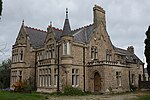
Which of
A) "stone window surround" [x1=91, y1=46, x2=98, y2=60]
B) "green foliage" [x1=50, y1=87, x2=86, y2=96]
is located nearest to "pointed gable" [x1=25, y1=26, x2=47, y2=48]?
"stone window surround" [x1=91, y1=46, x2=98, y2=60]

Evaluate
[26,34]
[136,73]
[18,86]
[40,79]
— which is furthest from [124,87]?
[26,34]

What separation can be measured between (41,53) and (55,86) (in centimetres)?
767

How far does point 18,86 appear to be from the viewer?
33.2 metres

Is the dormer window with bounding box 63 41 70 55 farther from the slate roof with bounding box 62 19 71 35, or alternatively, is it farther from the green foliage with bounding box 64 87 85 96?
the green foliage with bounding box 64 87 85 96

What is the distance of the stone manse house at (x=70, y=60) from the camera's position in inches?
1241

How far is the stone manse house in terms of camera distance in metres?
31.5

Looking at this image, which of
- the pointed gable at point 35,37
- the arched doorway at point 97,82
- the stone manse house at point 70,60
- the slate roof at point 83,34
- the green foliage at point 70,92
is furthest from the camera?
the pointed gable at point 35,37

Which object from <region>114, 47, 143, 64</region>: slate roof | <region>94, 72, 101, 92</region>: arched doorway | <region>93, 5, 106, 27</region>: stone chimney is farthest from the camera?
<region>114, 47, 143, 64</region>: slate roof

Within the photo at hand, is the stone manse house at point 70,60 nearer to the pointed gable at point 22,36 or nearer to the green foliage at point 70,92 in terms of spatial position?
the pointed gable at point 22,36

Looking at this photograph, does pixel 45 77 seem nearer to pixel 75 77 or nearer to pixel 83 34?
pixel 75 77

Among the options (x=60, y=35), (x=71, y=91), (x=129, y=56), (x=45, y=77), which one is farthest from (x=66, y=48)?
(x=129, y=56)

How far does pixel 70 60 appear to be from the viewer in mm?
31188

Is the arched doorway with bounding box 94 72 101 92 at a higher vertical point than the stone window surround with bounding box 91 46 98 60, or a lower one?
lower

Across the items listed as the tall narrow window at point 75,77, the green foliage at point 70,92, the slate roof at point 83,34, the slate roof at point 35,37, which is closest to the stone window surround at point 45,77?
the tall narrow window at point 75,77
